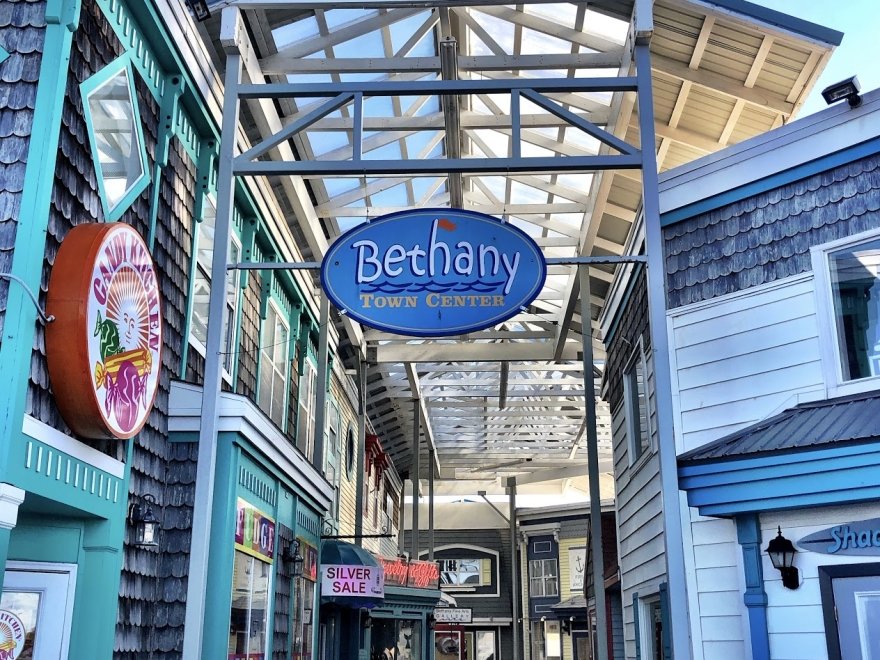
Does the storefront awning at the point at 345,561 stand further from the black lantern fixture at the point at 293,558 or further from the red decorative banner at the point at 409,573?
the red decorative banner at the point at 409,573

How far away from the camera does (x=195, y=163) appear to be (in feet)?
28.4

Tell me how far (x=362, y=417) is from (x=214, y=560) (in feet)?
38.0

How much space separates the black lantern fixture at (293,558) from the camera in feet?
31.6

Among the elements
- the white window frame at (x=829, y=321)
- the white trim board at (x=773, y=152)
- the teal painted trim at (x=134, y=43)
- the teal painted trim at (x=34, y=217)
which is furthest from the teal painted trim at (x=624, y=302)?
the teal painted trim at (x=34, y=217)

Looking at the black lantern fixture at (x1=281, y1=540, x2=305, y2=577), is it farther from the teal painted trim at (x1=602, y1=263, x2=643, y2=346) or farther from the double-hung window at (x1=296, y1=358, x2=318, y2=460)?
the teal painted trim at (x1=602, y1=263, x2=643, y2=346)

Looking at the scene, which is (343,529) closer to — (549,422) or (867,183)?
(549,422)

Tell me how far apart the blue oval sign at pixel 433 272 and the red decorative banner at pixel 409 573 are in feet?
39.8

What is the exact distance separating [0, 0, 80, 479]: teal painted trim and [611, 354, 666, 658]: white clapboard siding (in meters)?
5.23

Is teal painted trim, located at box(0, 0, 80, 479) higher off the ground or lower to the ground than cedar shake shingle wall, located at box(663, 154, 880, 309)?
lower

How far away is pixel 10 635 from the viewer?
17.6 feet

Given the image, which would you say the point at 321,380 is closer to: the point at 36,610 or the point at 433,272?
the point at 433,272

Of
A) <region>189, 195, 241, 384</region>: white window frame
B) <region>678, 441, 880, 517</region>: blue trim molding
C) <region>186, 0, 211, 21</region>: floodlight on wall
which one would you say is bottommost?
<region>678, 441, 880, 517</region>: blue trim molding

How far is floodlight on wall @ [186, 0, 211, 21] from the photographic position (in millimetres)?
7062

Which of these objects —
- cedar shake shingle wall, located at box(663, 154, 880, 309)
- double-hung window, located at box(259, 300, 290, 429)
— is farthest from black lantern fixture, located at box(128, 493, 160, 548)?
cedar shake shingle wall, located at box(663, 154, 880, 309)
